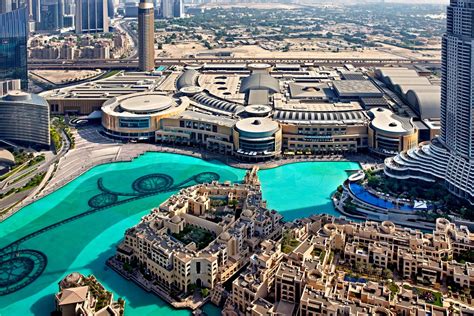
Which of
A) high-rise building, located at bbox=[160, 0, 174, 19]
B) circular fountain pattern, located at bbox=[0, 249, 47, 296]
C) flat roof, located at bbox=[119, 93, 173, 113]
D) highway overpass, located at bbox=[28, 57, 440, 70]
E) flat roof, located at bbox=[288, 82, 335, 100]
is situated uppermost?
high-rise building, located at bbox=[160, 0, 174, 19]

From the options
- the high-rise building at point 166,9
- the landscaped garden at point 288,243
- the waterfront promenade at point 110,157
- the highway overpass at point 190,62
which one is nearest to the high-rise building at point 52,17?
the highway overpass at point 190,62

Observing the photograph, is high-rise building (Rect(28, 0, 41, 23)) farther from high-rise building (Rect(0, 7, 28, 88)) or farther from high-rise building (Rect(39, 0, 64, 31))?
high-rise building (Rect(0, 7, 28, 88))

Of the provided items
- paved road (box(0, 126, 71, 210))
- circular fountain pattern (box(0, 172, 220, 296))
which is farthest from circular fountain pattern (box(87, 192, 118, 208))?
paved road (box(0, 126, 71, 210))

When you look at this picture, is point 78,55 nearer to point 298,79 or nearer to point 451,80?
point 298,79

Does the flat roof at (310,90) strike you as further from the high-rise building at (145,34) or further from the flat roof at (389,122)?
the high-rise building at (145,34)

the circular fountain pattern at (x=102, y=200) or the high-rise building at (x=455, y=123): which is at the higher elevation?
the high-rise building at (x=455, y=123)

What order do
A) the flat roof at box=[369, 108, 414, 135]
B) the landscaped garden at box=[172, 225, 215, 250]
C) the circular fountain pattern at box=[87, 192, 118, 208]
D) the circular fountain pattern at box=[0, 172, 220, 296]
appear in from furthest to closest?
1. the flat roof at box=[369, 108, 414, 135]
2. the circular fountain pattern at box=[87, 192, 118, 208]
3. the landscaped garden at box=[172, 225, 215, 250]
4. the circular fountain pattern at box=[0, 172, 220, 296]

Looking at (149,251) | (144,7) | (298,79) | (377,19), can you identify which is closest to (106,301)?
(149,251)
